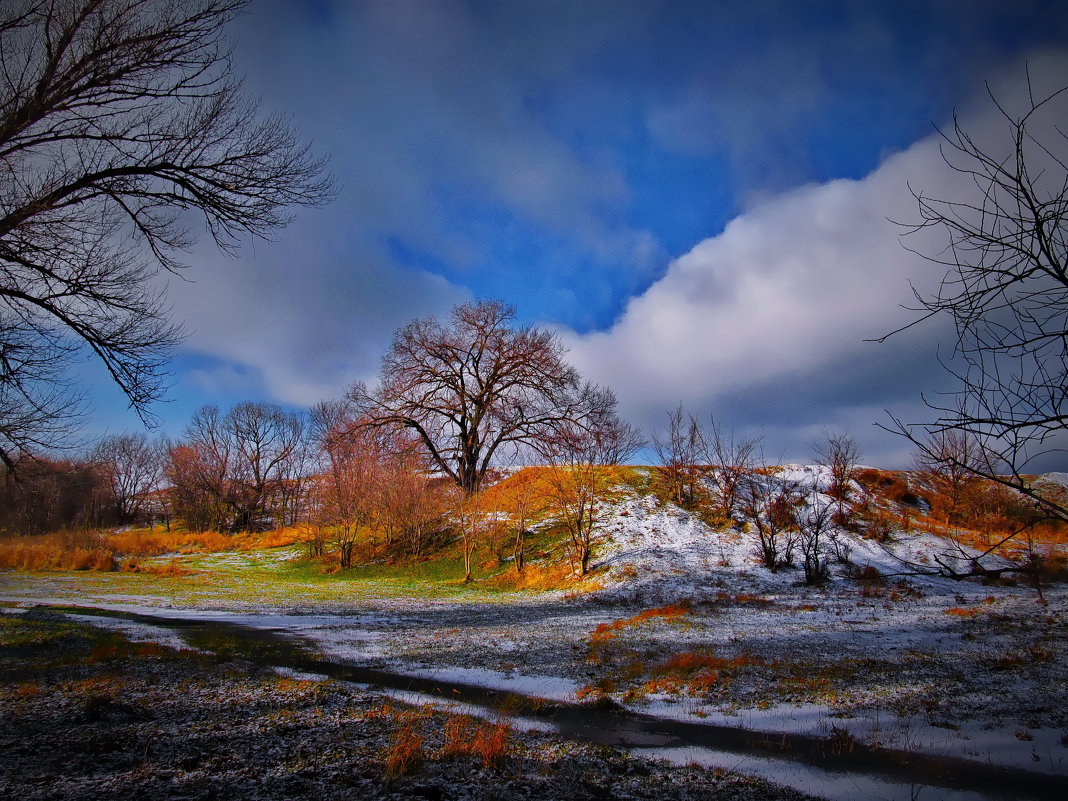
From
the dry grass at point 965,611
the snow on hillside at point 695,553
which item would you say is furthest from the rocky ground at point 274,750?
the snow on hillside at point 695,553

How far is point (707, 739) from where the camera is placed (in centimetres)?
485

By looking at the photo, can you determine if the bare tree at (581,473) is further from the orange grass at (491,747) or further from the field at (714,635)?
the orange grass at (491,747)

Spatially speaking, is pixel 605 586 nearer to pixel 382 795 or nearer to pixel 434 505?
pixel 434 505

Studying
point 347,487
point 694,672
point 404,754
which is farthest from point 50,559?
point 694,672

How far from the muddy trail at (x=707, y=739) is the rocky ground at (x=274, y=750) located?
532mm

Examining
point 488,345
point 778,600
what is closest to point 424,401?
point 488,345

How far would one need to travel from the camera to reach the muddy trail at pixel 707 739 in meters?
3.96

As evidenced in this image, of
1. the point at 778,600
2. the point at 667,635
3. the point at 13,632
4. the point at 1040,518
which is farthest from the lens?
the point at 778,600

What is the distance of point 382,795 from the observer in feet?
11.0

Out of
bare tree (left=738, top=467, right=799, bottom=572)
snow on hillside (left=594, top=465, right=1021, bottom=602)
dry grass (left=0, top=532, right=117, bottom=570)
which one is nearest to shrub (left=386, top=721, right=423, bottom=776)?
snow on hillside (left=594, top=465, right=1021, bottom=602)

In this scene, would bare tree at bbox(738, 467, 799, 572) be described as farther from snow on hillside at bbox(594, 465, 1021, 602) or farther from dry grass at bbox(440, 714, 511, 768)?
dry grass at bbox(440, 714, 511, 768)

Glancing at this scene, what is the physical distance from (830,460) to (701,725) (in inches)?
877

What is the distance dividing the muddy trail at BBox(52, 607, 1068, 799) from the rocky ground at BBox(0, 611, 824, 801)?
1.75ft

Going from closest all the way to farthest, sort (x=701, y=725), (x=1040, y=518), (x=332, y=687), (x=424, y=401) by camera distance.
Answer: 1. (x=1040, y=518)
2. (x=701, y=725)
3. (x=332, y=687)
4. (x=424, y=401)
